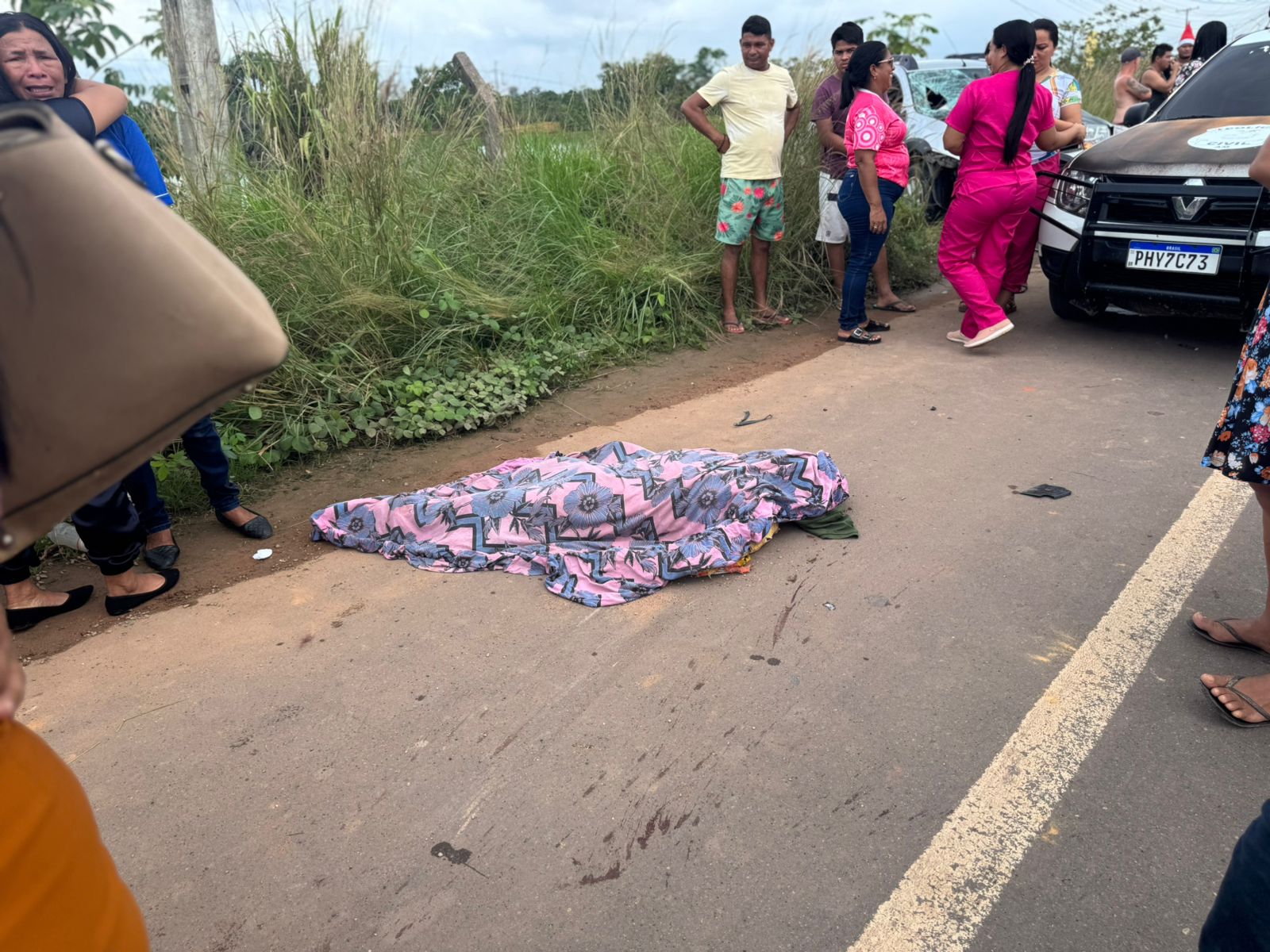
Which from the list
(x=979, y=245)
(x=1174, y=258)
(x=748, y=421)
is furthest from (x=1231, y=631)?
(x=979, y=245)

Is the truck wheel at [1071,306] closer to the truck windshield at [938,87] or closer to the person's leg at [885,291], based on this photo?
the person's leg at [885,291]

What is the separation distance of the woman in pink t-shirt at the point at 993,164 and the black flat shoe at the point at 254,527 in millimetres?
4397

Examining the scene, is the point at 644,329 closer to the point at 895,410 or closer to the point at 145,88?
the point at 895,410

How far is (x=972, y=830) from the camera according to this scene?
6.73 feet

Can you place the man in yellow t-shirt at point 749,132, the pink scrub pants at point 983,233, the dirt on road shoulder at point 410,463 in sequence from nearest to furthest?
the dirt on road shoulder at point 410,463
the pink scrub pants at point 983,233
the man in yellow t-shirt at point 749,132

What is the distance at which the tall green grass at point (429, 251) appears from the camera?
15.7 feet

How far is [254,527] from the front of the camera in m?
3.69

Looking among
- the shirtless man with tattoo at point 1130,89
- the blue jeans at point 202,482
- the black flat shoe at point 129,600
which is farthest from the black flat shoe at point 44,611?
the shirtless man with tattoo at point 1130,89

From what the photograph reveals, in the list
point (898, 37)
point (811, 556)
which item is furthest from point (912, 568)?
point (898, 37)

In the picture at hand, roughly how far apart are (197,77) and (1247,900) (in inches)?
247

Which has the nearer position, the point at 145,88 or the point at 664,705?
the point at 664,705

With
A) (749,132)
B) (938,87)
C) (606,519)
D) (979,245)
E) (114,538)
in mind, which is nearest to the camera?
(114,538)

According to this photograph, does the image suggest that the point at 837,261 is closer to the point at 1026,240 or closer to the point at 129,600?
the point at 1026,240

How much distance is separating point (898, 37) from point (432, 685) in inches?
474
